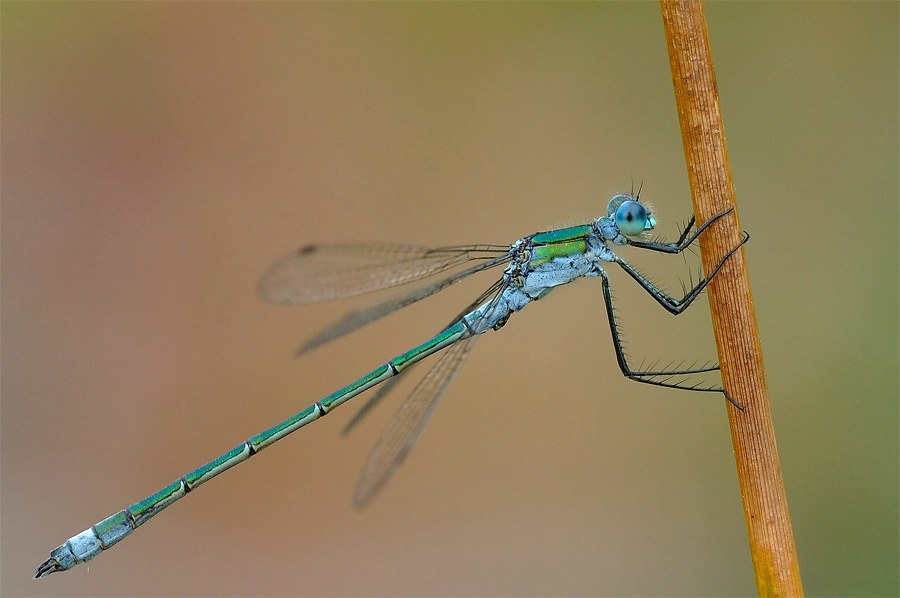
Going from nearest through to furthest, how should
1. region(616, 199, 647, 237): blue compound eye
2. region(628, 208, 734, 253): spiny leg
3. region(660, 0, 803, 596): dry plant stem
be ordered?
region(660, 0, 803, 596): dry plant stem → region(628, 208, 734, 253): spiny leg → region(616, 199, 647, 237): blue compound eye

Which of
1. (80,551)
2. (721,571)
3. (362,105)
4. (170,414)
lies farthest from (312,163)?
(721,571)

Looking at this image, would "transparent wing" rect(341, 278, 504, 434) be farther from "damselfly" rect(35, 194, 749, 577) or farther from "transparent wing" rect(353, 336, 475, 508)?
"transparent wing" rect(353, 336, 475, 508)

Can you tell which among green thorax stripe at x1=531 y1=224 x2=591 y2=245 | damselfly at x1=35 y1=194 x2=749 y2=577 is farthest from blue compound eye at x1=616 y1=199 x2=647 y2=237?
green thorax stripe at x1=531 y1=224 x2=591 y2=245

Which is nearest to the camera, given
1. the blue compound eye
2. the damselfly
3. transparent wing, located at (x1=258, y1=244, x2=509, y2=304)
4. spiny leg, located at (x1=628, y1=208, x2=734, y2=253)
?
spiny leg, located at (x1=628, y1=208, x2=734, y2=253)

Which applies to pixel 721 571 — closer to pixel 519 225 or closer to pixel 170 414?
pixel 519 225

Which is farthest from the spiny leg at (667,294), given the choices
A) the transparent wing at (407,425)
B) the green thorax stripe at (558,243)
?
the transparent wing at (407,425)

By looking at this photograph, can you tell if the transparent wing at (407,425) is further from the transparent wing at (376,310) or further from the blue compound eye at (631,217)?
the blue compound eye at (631,217)

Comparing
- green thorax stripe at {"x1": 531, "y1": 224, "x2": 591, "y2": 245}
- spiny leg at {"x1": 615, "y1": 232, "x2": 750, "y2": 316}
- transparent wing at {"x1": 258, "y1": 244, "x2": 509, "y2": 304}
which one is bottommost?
spiny leg at {"x1": 615, "y1": 232, "x2": 750, "y2": 316}
